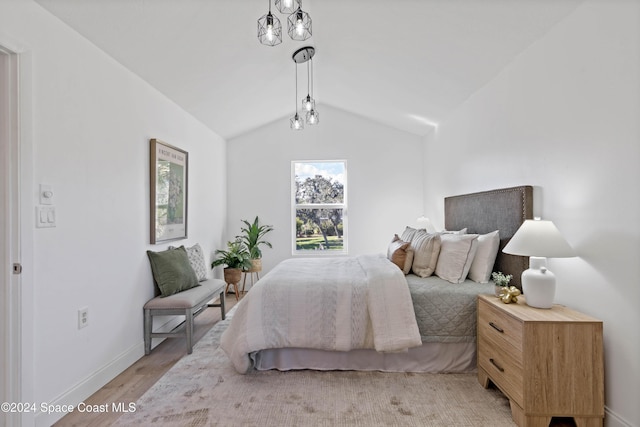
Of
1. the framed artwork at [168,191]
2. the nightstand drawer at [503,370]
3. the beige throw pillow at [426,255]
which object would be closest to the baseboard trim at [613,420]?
the nightstand drawer at [503,370]

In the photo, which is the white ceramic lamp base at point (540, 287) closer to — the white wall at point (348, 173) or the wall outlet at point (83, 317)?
the wall outlet at point (83, 317)

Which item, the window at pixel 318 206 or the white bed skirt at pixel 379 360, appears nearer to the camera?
the white bed skirt at pixel 379 360

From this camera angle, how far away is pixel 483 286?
2.44 metres

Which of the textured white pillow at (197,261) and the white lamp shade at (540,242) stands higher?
the white lamp shade at (540,242)

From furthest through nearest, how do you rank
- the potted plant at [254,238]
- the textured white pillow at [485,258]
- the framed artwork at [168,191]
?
1. the potted plant at [254,238]
2. the framed artwork at [168,191]
3. the textured white pillow at [485,258]

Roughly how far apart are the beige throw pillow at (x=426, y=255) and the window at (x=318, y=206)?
2.31 metres

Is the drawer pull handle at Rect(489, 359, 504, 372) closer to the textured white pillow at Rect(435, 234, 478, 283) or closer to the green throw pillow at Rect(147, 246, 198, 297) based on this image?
the textured white pillow at Rect(435, 234, 478, 283)

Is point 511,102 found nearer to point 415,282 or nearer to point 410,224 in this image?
point 415,282

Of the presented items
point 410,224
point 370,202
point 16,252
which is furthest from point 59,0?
point 410,224

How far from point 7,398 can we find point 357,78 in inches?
151

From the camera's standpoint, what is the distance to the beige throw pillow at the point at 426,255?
276cm

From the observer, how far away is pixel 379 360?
7.76 ft

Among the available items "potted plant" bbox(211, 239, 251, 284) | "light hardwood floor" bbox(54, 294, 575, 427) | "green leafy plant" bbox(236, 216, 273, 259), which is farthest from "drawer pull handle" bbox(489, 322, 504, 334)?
"green leafy plant" bbox(236, 216, 273, 259)

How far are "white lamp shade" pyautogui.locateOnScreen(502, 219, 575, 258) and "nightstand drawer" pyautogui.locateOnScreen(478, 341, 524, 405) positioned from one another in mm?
617
